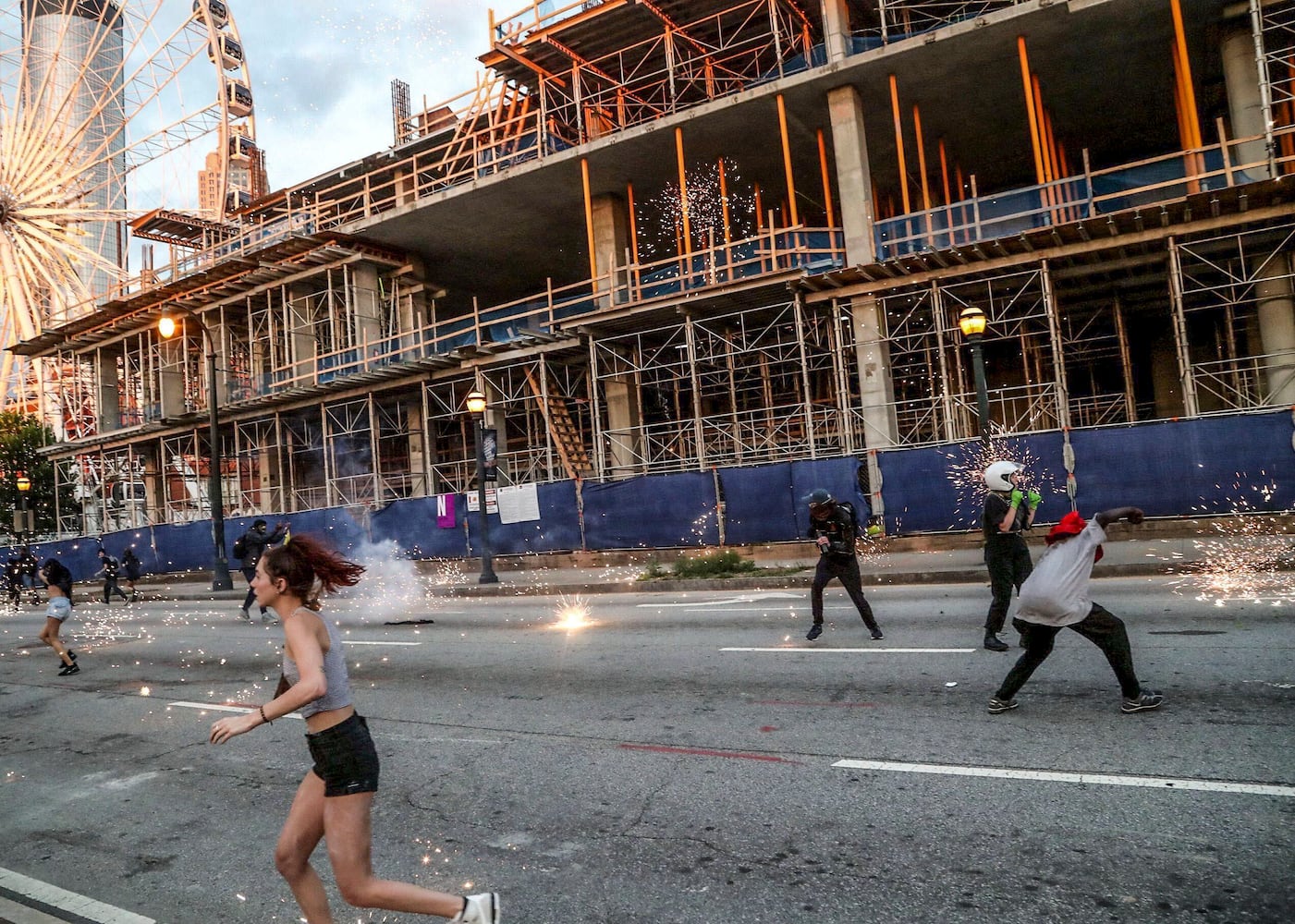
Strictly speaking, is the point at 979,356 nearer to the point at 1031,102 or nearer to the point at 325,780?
the point at 1031,102

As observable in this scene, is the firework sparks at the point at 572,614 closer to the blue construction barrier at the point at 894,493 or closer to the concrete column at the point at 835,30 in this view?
the blue construction barrier at the point at 894,493

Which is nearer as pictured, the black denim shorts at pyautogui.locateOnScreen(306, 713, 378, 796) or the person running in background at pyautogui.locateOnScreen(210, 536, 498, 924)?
the person running in background at pyautogui.locateOnScreen(210, 536, 498, 924)

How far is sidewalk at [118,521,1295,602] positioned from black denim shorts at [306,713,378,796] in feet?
36.7

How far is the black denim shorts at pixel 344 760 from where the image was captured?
3047mm

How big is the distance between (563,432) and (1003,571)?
19.1 metres

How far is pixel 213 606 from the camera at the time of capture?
765 inches

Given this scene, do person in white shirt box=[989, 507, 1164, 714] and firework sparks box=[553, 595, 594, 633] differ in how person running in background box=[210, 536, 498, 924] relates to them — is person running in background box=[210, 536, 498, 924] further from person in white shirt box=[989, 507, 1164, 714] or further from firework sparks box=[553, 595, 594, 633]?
firework sparks box=[553, 595, 594, 633]

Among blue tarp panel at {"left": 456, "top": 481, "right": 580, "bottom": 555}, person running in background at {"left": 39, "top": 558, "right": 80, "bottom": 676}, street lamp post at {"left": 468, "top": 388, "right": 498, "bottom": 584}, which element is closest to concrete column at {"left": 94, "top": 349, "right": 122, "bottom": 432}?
blue tarp panel at {"left": 456, "top": 481, "right": 580, "bottom": 555}

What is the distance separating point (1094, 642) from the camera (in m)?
5.27

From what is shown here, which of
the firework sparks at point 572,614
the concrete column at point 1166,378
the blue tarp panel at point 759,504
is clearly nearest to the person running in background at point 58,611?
the firework sparks at point 572,614

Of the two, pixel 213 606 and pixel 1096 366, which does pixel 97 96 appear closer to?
pixel 213 606

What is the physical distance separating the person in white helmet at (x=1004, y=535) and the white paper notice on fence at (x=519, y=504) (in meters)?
14.5

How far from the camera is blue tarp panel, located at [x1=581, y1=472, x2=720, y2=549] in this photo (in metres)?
18.5

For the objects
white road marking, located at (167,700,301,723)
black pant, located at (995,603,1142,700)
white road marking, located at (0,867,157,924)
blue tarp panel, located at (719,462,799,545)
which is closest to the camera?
white road marking, located at (0,867,157,924)
